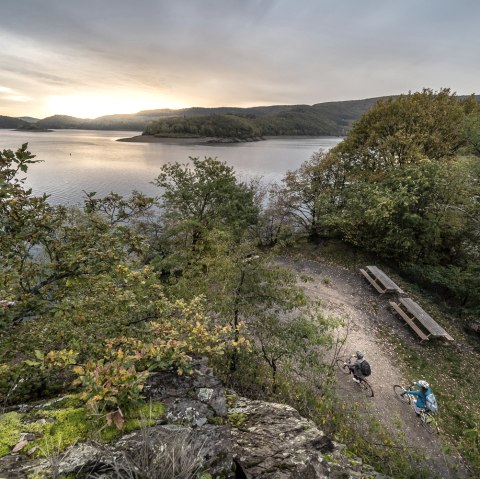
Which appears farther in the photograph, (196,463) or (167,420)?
(167,420)

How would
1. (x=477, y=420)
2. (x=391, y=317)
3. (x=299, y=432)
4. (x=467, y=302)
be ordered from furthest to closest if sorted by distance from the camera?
1. (x=467, y=302)
2. (x=391, y=317)
3. (x=477, y=420)
4. (x=299, y=432)

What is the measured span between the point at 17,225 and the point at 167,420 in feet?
11.7

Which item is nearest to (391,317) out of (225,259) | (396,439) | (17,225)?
(396,439)

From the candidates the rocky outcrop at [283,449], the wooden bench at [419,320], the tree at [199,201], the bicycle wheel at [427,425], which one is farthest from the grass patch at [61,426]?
the tree at [199,201]

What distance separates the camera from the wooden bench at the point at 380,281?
17.5 meters

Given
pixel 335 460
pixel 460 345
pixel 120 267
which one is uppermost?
pixel 120 267

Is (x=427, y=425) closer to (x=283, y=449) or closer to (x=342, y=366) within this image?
(x=342, y=366)

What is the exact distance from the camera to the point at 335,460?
145 inches

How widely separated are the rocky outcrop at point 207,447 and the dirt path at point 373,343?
605cm

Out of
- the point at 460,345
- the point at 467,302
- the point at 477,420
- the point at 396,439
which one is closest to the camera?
the point at 396,439

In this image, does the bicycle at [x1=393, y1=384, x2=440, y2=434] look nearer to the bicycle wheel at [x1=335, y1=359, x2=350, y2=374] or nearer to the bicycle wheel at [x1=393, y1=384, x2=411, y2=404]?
the bicycle wheel at [x1=393, y1=384, x2=411, y2=404]

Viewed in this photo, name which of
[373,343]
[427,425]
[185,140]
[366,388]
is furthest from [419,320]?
[185,140]

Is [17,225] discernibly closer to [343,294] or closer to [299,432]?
[299,432]

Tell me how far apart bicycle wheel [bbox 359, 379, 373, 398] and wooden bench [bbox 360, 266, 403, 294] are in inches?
304
